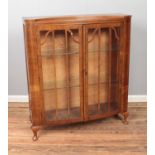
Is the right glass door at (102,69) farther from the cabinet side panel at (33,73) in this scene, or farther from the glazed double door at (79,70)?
the cabinet side panel at (33,73)

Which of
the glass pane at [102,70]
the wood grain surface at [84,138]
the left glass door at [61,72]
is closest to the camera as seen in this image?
the wood grain surface at [84,138]

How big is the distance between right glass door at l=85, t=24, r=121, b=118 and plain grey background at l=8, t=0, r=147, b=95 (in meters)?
0.58

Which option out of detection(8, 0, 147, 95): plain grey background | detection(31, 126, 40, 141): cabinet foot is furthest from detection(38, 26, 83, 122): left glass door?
detection(8, 0, 147, 95): plain grey background

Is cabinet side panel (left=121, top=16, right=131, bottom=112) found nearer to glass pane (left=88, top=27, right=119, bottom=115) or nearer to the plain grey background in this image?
glass pane (left=88, top=27, right=119, bottom=115)

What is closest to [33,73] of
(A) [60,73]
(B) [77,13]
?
(A) [60,73]

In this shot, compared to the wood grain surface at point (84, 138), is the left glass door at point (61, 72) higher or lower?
higher

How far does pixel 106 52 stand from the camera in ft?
7.37

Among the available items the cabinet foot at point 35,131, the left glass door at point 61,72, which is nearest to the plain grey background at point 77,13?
the left glass door at point 61,72

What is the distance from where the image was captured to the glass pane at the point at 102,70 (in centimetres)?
220

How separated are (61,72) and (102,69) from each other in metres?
0.38

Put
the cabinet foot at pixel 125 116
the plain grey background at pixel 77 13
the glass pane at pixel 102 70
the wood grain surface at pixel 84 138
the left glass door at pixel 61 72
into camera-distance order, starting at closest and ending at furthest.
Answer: the wood grain surface at pixel 84 138 < the left glass door at pixel 61 72 < the glass pane at pixel 102 70 < the cabinet foot at pixel 125 116 < the plain grey background at pixel 77 13

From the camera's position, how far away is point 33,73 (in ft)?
6.84
